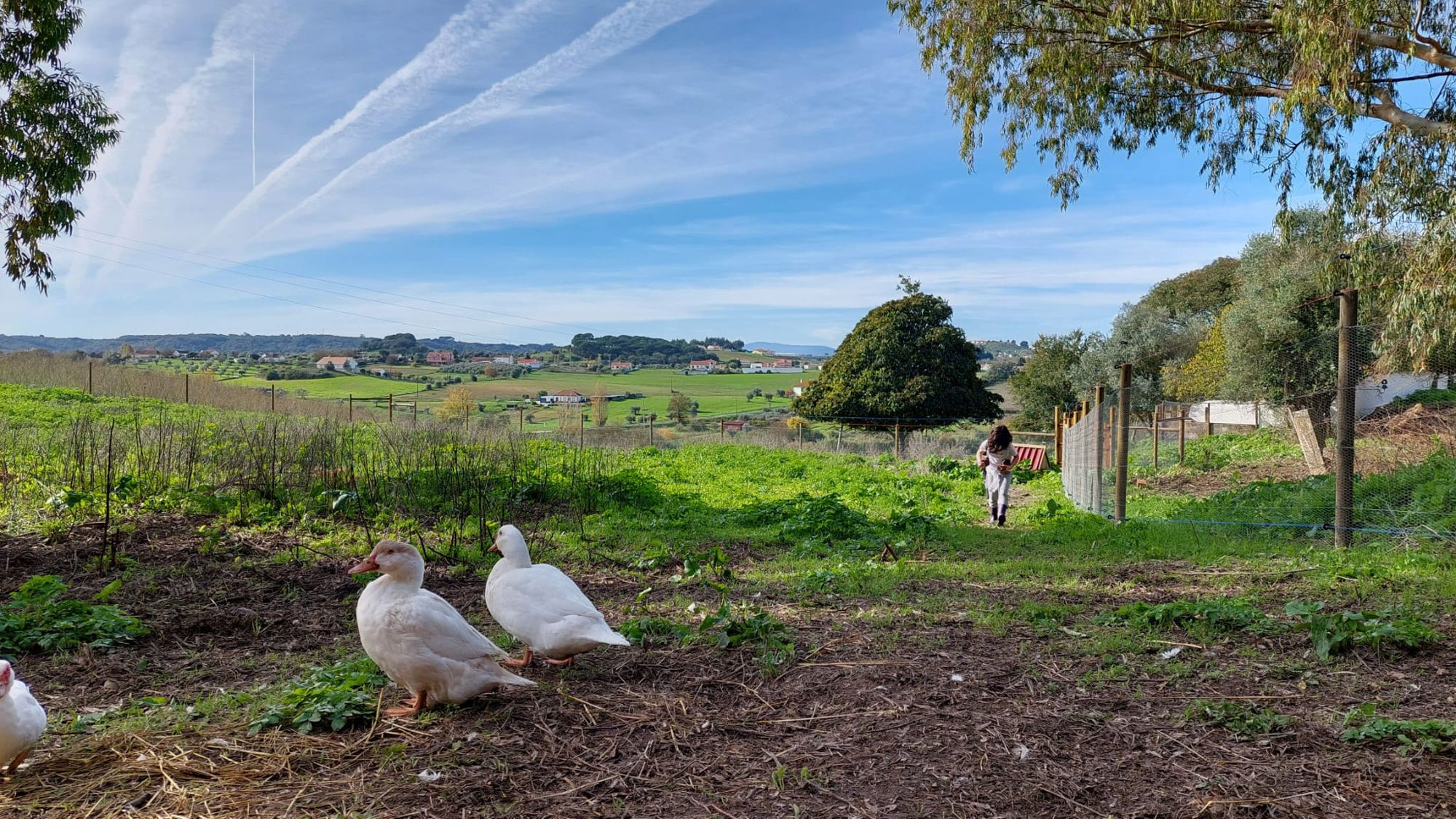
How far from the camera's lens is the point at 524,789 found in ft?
10.1

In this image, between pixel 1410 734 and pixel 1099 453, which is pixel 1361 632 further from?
pixel 1099 453

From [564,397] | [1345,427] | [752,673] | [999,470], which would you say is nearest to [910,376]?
[564,397]

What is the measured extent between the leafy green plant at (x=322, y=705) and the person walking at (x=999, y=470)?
8624 millimetres

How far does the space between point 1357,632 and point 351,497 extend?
26.8 feet

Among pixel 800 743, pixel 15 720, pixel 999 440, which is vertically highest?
pixel 999 440

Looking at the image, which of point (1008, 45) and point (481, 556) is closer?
point (481, 556)

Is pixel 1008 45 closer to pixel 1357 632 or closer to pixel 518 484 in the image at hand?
pixel 518 484

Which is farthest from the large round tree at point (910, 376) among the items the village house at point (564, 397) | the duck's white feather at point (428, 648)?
the duck's white feather at point (428, 648)

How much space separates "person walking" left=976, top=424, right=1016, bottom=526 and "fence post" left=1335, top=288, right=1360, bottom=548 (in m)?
3.67

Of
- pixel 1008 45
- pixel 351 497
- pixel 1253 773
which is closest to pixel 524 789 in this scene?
pixel 1253 773

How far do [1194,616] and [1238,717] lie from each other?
1.71m

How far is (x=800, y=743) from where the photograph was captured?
3.42m

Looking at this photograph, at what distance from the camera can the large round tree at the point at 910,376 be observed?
98.2 feet

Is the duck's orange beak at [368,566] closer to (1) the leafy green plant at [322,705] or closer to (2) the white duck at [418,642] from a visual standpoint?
(2) the white duck at [418,642]
